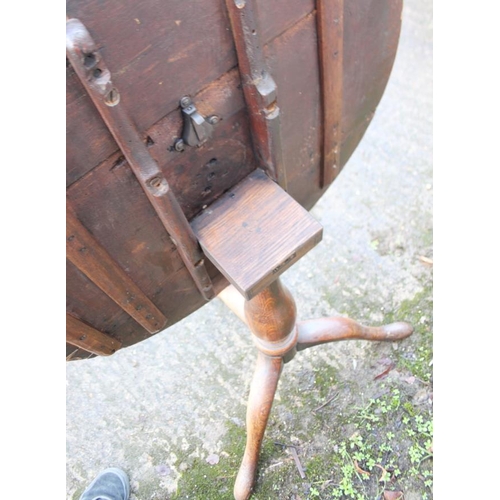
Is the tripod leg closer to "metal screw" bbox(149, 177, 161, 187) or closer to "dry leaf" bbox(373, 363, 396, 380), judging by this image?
"dry leaf" bbox(373, 363, 396, 380)

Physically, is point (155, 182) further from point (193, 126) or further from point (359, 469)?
point (359, 469)

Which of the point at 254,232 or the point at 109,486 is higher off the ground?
the point at 254,232

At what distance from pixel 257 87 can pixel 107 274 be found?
0.41m

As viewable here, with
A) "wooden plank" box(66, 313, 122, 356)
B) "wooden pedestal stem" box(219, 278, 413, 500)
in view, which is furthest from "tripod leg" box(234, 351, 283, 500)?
"wooden plank" box(66, 313, 122, 356)

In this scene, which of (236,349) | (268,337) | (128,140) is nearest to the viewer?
(128,140)

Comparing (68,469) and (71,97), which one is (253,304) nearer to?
(71,97)

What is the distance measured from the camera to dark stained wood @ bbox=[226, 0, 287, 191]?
75cm

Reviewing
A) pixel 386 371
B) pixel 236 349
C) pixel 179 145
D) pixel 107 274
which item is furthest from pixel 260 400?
pixel 179 145

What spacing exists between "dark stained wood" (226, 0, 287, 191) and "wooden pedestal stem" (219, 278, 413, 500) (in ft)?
1.89

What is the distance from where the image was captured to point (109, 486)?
1.87m

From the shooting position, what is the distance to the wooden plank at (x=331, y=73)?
0.88 meters

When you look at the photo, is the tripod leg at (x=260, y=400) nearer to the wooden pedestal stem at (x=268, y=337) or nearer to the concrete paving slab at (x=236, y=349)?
the wooden pedestal stem at (x=268, y=337)

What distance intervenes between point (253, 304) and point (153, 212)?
69 centimetres

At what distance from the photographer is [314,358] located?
2.14 metres
